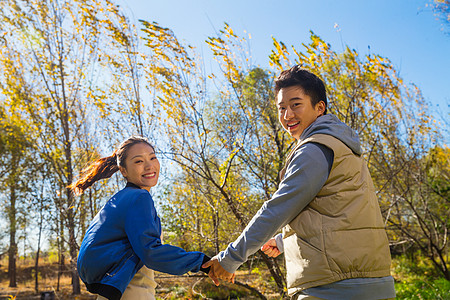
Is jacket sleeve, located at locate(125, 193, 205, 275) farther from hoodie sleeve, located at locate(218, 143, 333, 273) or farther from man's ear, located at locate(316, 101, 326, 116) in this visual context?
man's ear, located at locate(316, 101, 326, 116)

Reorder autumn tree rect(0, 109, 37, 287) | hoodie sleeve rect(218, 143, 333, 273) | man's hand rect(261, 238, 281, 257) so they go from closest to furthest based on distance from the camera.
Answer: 1. hoodie sleeve rect(218, 143, 333, 273)
2. man's hand rect(261, 238, 281, 257)
3. autumn tree rect(0, 109, 37, 287)

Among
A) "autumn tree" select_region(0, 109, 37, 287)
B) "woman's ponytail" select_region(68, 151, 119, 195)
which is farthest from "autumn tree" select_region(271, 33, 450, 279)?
"autumn tree" select_region(0, 109, 37, 287)

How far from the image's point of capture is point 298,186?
1.71m

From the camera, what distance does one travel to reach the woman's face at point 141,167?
2.45m

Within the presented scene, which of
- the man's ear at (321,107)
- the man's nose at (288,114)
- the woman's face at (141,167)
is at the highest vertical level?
the man's ear at (321,107)

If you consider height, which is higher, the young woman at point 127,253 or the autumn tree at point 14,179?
the autumn tree at point 14,179

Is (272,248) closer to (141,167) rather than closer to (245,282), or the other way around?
(141,167)

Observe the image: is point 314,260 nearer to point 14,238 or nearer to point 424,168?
point 424,168

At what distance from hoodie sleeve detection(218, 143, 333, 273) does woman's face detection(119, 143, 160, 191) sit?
870 mm

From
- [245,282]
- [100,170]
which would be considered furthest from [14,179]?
[100,170]

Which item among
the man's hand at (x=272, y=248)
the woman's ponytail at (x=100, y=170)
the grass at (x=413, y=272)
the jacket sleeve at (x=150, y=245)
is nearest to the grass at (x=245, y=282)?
the grass at (x=413, y=272)

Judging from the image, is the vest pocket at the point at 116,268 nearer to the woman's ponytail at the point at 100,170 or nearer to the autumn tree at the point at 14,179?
the woman's ponytail at the point at 100,170

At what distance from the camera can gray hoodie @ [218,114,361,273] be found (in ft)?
5.60

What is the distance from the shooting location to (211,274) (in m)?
2.23
